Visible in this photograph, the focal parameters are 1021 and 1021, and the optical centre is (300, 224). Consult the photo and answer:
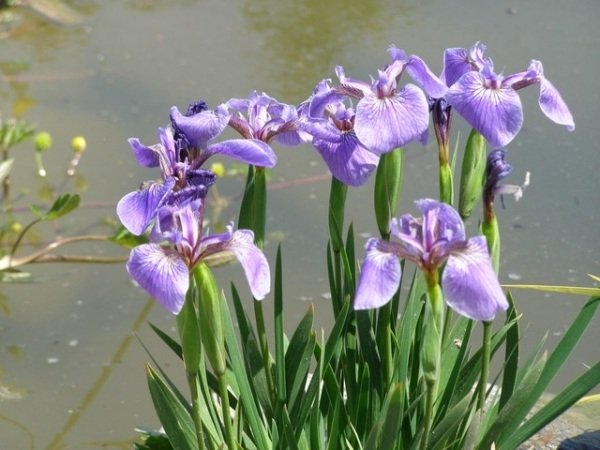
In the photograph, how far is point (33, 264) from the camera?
291 centimetres

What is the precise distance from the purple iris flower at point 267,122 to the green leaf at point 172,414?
0.35m

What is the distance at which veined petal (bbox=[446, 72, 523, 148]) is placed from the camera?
121cm

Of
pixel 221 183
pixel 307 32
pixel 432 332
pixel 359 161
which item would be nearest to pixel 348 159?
pixel 359 161

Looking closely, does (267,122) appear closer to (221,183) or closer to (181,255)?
(181,255)

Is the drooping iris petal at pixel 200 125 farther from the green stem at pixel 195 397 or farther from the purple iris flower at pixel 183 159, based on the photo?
the green stem at pixel 195 397

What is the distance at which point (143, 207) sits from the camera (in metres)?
1.20

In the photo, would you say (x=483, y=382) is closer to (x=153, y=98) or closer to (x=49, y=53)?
(x=153, y=98)

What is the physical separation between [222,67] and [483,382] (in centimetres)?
275

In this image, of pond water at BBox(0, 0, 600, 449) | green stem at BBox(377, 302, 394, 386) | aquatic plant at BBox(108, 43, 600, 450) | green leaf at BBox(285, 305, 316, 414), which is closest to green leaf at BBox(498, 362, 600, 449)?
aquatic plant at BBox(108, 43, 600, 450)

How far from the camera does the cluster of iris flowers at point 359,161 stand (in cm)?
111

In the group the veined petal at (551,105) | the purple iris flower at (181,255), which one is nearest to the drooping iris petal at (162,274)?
the purple iris flower at (181,255)

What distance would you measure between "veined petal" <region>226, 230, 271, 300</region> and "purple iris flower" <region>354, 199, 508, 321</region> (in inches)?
4.3

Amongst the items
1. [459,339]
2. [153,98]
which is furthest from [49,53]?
[459,339]

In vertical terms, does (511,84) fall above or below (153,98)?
above
